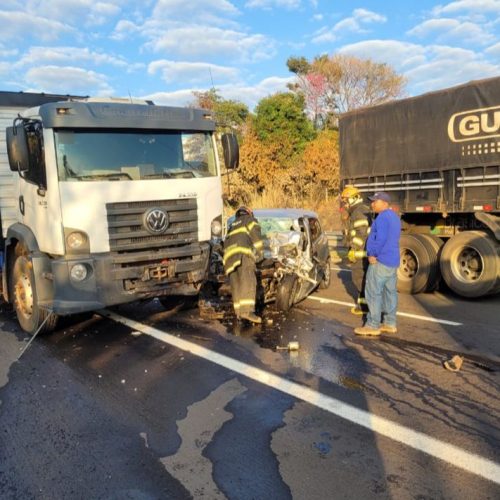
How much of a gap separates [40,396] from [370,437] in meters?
2.84

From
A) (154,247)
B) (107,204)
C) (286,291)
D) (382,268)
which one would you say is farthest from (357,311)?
(107,204)

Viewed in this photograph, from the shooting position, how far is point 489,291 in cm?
741

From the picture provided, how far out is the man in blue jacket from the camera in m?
5.80

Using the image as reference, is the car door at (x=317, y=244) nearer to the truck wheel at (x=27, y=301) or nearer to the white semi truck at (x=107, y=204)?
the white semi truck at (x=107, y=204)

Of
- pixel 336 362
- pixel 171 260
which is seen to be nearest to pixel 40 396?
pixel 171 260

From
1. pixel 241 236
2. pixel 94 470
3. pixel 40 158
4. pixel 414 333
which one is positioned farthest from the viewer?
pixel 241 236

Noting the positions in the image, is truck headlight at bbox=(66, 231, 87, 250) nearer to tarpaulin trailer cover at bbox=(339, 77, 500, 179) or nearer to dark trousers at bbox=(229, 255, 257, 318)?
dark trousers at bbox=(229, 255, 257, 318)

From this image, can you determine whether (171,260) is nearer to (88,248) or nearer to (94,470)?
(88,248)

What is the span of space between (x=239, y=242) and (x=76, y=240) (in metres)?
1.96

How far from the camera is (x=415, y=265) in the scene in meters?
8.42

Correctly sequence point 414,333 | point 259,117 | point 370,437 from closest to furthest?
point 370,437
point 414,333
point 259,117

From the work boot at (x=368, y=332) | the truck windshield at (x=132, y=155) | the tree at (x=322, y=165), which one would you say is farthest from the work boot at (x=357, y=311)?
the tree at (x=322, y=165)

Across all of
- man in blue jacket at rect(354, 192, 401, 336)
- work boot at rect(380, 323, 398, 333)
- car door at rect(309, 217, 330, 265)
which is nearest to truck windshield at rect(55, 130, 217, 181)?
man in blue jacket at rect(354, 192, 401, 336)

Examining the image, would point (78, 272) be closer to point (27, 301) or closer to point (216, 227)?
point (27, 301)
